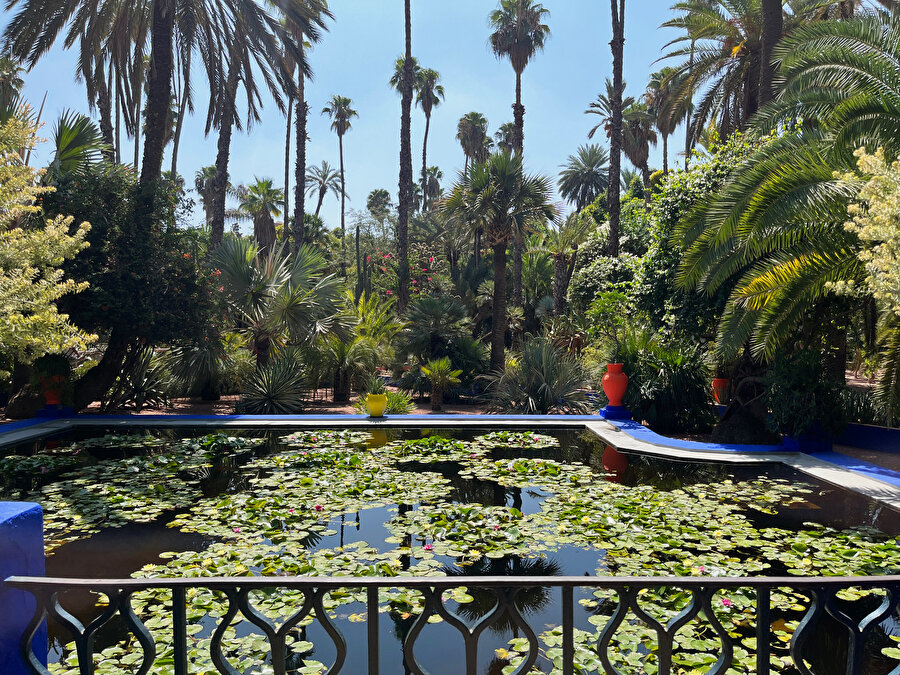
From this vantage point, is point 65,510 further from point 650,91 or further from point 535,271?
point 650,91

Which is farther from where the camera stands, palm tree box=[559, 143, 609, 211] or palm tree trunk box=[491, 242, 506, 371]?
palm tree box=[559, 143, 609, 211]

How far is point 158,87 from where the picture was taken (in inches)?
502

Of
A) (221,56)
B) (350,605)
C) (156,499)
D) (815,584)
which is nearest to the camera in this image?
(815,584)

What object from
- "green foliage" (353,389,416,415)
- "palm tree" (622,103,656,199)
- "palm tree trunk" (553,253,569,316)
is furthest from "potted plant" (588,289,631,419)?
"palm tree" (622,103,656,199)

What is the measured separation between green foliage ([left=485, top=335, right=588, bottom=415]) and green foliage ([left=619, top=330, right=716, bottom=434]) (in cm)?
151

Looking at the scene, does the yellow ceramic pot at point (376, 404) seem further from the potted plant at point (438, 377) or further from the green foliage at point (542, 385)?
the potted plant at point (438, 377)

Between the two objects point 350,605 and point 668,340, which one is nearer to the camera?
point 350,605

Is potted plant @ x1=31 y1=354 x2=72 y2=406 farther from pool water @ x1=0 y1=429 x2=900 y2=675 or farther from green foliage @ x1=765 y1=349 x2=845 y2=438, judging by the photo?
green foliage @ x1=765 y1=349 x2=845 y2=438

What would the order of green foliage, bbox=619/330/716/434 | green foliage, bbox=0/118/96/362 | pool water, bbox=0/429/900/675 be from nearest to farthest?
1. pool water, bbox=0/429/900/675
2. green foliage, bbox=0/118/96/362
3. green foliage, bbox=619/330/716/434

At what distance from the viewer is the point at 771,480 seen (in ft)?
23.7

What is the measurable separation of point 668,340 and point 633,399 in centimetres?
141

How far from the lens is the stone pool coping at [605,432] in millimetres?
7180

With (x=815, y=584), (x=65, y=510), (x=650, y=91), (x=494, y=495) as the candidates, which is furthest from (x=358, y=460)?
(x=650, y=91)

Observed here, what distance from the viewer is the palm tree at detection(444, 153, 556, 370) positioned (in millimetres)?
16172
